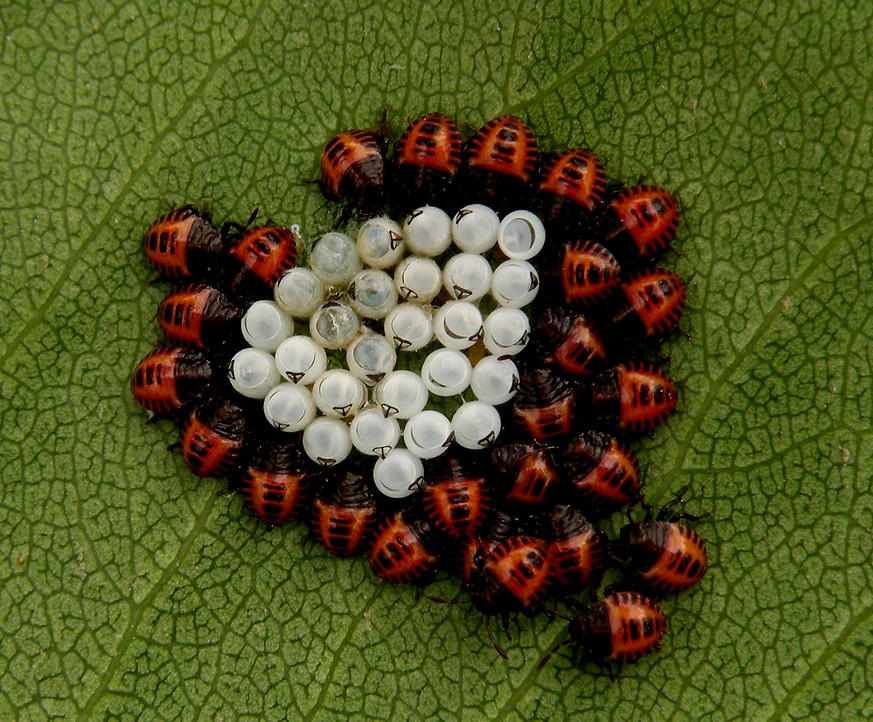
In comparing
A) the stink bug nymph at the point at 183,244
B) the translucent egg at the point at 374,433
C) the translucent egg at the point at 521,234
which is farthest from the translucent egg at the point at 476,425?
the stink bug nymph at the point at 183,244

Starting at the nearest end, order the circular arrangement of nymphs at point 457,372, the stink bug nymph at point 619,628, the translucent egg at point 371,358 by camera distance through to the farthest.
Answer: the stink bug nymph at point 619,628
the circular arrangement of nymphs at point 457,372
the translucent egg at point 371,358

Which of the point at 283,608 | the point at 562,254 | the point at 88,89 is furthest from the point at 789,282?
the point at 88,89

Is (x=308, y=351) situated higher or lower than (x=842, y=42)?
lower

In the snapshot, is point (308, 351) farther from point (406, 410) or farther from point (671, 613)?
point (671, 613)

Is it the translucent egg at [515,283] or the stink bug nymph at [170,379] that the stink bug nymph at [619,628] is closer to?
the translucent egg at [515,283]

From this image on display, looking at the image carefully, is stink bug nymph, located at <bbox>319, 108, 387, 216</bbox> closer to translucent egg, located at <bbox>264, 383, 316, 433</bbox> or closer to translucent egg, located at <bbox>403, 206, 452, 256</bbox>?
translucent egg, located at <bbox>403, 206, 452, 256</bbox>

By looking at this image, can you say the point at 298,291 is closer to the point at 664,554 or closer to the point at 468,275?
the point at 468,275
